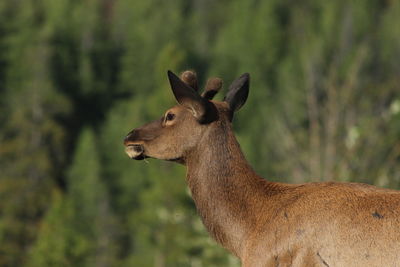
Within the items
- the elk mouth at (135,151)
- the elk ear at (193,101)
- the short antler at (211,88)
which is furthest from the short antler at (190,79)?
the elk mouth at (135,151)

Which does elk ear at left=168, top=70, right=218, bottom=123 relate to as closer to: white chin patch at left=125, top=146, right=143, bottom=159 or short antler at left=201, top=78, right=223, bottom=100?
short antler at left=201, top=78, right=223, bottom=100

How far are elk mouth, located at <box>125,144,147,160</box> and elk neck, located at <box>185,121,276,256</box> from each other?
22.2 inches

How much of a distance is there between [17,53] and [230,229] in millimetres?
124326

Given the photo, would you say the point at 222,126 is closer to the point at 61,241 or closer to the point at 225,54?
the point at 61,241

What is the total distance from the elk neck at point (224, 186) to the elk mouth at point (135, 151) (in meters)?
0.56

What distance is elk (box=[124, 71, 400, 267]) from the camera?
9.43 metres

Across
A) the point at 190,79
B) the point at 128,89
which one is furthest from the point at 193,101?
the point at 128,89

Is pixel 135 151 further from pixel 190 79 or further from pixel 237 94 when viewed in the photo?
pixel 237 94

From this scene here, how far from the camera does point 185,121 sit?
11.1m

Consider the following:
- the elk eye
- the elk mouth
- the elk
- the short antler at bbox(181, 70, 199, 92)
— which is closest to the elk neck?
the elk

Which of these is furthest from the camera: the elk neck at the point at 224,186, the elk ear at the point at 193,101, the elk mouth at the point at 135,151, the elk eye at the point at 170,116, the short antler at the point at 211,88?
the short antler at the point at 211,88

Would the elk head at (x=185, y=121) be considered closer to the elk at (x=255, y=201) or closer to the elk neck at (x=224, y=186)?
the elk at (x=255, y=201)

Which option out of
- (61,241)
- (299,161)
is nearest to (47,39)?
(61,241)

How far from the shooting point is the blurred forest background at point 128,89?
261ft
